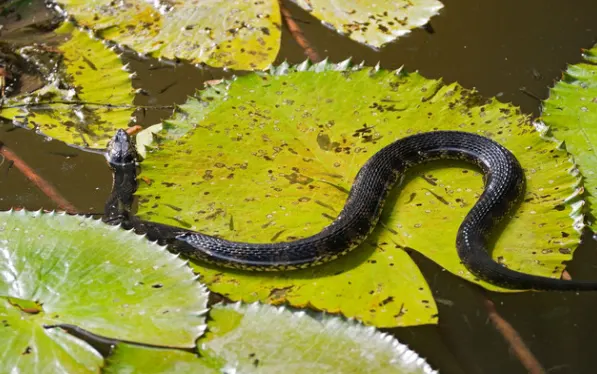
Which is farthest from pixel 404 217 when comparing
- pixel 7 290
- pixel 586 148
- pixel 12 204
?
pixel 12 204

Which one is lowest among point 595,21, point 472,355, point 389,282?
point 472,355

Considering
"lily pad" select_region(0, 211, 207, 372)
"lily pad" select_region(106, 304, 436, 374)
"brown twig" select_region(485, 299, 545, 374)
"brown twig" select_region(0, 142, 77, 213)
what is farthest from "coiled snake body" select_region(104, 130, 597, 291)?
"lily pad" select_region(106, 304, 436, 374)

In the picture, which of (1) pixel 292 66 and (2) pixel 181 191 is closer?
(2) pixel 181 191

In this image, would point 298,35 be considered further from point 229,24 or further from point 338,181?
point 338,181

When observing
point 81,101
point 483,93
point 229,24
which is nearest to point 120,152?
point 81,101

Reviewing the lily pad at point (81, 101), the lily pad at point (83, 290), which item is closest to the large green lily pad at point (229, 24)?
the lily pad at point (81, 101)

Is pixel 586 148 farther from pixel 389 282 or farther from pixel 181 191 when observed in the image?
pixel 181 191

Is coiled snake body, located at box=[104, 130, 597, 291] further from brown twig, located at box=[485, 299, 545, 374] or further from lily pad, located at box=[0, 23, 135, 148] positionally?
lily pad, located at box=[0, 23, 135, 148]

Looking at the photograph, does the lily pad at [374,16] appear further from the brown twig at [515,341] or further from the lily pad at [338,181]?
the brown twig at [515,341]
